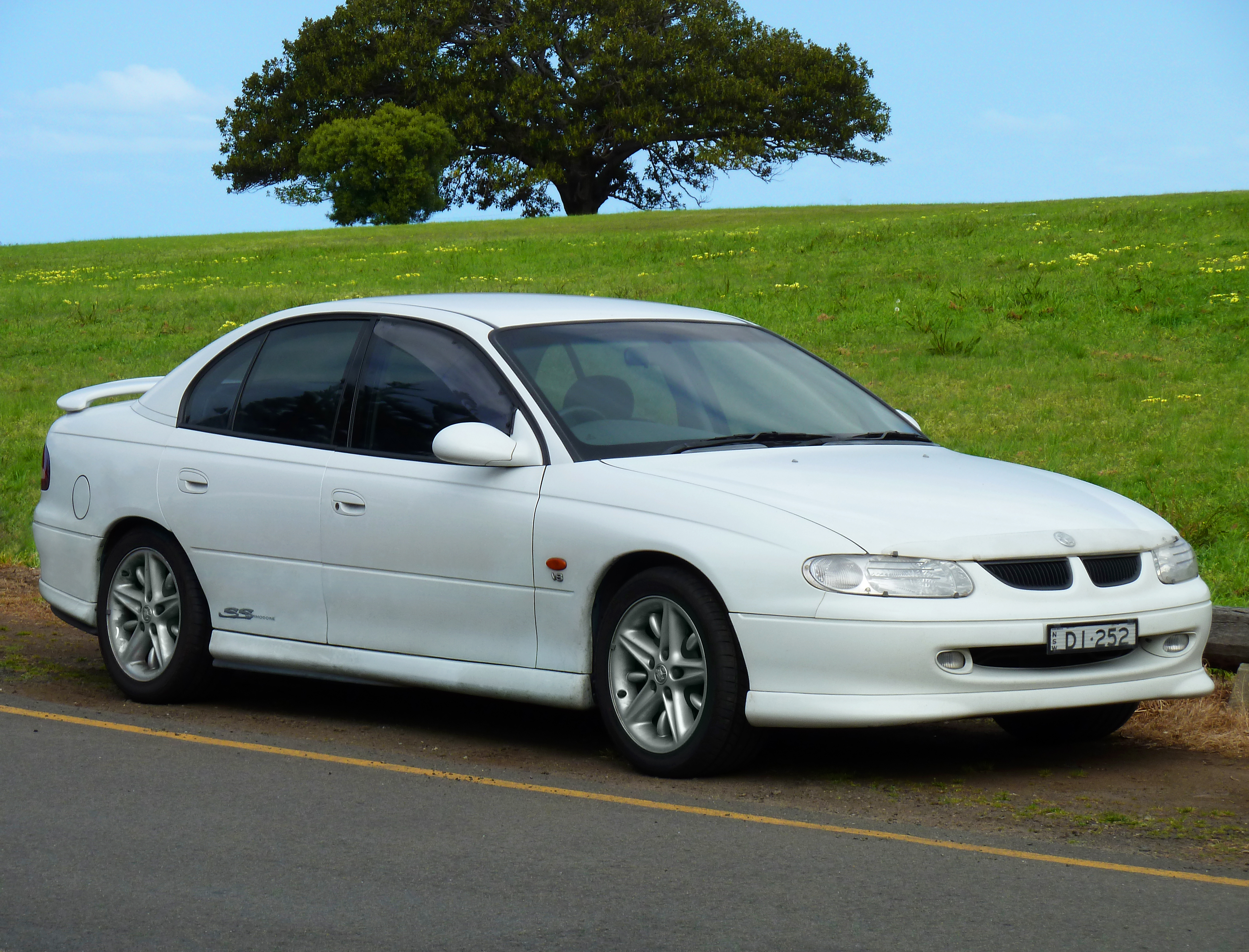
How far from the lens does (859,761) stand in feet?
20.8

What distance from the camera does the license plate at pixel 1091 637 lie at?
18.4 ft

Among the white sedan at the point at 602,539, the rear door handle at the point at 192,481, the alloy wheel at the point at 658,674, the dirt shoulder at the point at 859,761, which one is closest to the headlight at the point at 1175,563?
the white sedan at the point at 602,539

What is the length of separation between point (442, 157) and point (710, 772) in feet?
187

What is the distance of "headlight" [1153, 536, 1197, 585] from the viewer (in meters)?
6.05

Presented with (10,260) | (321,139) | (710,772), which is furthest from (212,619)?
(321,139)

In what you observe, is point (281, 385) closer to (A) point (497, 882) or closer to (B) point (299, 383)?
(B) point (299, 383)

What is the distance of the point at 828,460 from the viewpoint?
6.25 meters

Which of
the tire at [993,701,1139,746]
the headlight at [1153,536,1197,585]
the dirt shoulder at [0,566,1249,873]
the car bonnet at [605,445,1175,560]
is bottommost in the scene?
the dirt shoulder at [0,566,1249,873]

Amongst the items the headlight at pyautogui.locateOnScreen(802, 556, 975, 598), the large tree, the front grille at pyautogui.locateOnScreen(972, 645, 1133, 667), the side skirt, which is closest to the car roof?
the side skirt

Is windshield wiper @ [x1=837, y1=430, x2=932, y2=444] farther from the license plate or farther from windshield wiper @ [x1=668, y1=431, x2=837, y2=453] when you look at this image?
the license plate

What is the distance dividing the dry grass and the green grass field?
210 cm

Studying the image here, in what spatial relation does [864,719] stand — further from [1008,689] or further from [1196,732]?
[1196,732]

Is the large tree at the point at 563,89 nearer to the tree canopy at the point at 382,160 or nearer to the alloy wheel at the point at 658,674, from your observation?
the tree canopy at the point at 382,160

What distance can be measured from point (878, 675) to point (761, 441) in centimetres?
134
